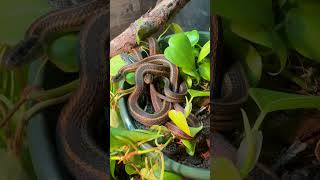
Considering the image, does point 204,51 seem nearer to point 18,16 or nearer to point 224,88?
point 224,88

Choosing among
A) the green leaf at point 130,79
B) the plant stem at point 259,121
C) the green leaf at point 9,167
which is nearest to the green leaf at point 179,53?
the green leaf at point 130,79

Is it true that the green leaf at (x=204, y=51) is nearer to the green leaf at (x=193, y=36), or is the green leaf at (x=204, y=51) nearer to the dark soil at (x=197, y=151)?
the green leaf at (x=193, y=36)

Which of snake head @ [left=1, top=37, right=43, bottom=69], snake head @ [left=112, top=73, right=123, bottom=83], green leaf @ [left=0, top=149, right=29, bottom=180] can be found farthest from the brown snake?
green leaf @ [left=0, top=149, right=29, bottom=180]

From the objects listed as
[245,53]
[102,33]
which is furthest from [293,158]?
[102,33]

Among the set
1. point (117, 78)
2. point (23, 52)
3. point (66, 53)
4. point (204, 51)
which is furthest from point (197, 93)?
point (23, 52)

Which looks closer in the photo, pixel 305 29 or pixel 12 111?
pixel 305 29

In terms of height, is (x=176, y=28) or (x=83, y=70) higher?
(x=176, y=28)

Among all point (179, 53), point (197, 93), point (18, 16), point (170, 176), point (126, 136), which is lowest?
point (170, 176)
